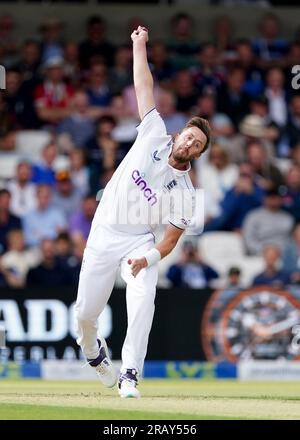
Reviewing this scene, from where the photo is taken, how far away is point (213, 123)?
1634 centimetres

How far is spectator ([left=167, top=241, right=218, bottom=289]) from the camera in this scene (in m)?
14.3

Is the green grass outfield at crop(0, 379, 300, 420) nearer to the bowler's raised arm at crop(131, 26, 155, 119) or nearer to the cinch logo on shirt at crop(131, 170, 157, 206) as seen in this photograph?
the cinch logo on shirt at crop(131, 170, 157, 206)

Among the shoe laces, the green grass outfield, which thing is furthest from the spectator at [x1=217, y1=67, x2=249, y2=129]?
the shoe laces

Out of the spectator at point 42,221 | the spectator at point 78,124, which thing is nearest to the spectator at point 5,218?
the spectator at point 42,221

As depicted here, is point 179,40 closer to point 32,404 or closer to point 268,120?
point 268,120

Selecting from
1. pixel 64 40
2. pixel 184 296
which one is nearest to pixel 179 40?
pixel 64 40

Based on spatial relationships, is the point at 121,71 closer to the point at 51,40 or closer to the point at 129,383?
the point at 51,40

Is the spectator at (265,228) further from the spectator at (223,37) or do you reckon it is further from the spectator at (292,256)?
the spectator at (223,37)

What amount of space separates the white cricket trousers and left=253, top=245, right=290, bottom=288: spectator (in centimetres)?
574

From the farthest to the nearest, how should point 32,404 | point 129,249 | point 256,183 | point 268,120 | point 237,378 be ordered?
point 268,120
point 256,183
point 237,378
point 129,249
point 32,404

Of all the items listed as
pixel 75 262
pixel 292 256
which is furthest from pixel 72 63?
pixel 292 256

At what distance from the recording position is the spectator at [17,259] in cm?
1391
